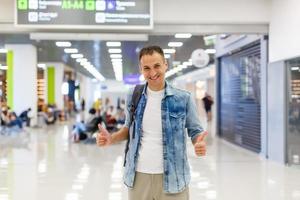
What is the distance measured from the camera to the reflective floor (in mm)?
5734

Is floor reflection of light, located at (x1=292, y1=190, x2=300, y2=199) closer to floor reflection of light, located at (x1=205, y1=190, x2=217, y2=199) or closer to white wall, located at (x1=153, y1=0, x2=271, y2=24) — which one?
floor reflection of light, located at (x1=205, y1=190, x2=217, y2=199)

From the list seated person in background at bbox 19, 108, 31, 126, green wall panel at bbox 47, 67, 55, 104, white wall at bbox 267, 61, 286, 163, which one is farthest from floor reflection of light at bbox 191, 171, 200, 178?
green wall panel at bbox 47, 67, 55, 104

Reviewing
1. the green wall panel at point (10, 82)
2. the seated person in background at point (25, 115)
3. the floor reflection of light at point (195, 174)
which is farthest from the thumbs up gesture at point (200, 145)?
the green wall panel at point (10, 82)

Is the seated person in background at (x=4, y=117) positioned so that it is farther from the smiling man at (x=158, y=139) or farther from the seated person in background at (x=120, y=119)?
the smiling man at (x=158, y=139)

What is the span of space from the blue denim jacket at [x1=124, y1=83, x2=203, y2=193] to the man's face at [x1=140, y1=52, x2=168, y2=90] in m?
0.08

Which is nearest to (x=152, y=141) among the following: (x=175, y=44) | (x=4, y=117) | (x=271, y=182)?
(x=271, y=182)

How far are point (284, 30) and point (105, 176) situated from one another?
13.9ft

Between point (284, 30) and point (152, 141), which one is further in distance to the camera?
point (284, 30)

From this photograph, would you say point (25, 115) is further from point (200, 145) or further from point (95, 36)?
point (200, 145)

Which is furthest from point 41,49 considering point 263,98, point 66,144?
point 263,98

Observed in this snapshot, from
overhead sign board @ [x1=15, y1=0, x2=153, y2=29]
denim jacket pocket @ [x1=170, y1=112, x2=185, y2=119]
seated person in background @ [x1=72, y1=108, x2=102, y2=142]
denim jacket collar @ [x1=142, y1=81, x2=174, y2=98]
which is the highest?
overhead sign board @ [x1=15, y1=0, x2=153, y2=29]

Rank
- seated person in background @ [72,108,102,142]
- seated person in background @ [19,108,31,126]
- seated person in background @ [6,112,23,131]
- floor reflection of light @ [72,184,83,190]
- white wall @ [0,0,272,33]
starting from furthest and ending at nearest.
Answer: seated person in background @ [19,108,31,126] → seated person in background @ [6,112,23,131] → seated person in background @ [72,108,102,142] → white wall @ [0,0,272,33] → floor reflection of light @ [72,184,83,190]

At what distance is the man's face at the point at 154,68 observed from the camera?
87.9 inches

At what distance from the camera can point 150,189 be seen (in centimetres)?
229
